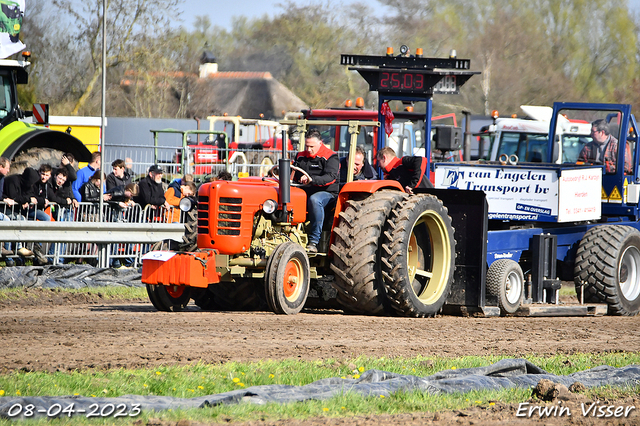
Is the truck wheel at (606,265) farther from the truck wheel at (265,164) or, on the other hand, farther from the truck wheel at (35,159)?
the truck wheel at (265,164)

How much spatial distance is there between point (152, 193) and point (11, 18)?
4149mm

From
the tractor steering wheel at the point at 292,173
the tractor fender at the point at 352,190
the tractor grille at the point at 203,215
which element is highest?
the tractor steering wheel at the point at 292,173

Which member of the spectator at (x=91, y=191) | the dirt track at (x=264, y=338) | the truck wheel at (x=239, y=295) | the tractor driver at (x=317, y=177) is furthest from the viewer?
the spectator at (x=91, y=191)

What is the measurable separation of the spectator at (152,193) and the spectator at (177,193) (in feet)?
0.48

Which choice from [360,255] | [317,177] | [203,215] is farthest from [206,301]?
[360,255]

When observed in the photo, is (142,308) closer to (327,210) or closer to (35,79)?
(327,210)

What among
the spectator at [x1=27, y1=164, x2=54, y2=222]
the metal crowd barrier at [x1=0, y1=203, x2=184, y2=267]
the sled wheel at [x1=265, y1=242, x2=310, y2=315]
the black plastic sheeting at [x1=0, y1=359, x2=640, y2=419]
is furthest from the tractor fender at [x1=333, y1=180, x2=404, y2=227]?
the spectator at [x1=27, y1=164, x2=54, y2=222]

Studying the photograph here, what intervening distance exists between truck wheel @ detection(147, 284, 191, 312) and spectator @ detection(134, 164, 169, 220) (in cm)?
530

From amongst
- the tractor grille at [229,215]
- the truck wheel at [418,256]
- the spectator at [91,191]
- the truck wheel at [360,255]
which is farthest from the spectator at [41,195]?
the truck wheel at [418,256]

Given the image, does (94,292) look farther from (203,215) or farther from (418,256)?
(418,256)

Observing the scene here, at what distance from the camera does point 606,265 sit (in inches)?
434

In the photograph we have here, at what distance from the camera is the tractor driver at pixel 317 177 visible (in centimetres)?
913

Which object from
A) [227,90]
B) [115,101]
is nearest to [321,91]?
[227,90]

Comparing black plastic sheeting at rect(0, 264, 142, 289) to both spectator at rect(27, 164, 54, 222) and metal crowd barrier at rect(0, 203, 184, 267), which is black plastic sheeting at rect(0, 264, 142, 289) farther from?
spectator at rect(27, 164, 54, 222)
